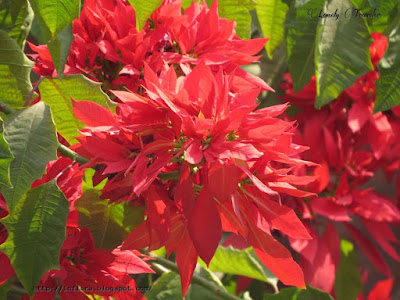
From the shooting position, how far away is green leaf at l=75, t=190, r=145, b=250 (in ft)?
1.30

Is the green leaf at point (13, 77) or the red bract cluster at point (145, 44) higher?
the red bract cluster at point (145, 44)

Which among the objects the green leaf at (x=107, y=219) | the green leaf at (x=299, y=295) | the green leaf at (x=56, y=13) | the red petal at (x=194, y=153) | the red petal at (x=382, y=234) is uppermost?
the green leaf at (x=56, y=13)

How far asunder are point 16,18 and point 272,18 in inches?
8.1

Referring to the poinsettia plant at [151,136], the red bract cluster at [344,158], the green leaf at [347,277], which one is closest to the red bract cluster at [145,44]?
the poinsettia plant at [151,136]

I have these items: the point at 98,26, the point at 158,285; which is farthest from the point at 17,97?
the point at 158,285

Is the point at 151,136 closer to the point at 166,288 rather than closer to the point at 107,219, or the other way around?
the point at 107,219

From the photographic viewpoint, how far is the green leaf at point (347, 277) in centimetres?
69

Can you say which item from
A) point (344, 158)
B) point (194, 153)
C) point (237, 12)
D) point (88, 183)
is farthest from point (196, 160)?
point (344, 158)

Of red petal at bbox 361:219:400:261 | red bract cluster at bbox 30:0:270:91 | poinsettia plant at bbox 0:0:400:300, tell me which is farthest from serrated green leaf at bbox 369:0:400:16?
red petal at bbox 361:219:400:261

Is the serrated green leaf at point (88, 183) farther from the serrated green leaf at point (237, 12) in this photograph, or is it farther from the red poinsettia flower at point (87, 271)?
the serrated green leaf at point (237, 12)

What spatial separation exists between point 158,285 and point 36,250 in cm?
21

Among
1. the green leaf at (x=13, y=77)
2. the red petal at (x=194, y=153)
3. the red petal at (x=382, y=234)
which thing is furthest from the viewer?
the red petal at (x=382, y=234)

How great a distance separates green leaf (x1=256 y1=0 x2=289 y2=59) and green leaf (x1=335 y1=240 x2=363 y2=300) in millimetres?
261

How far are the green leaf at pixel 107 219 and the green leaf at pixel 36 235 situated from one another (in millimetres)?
31
